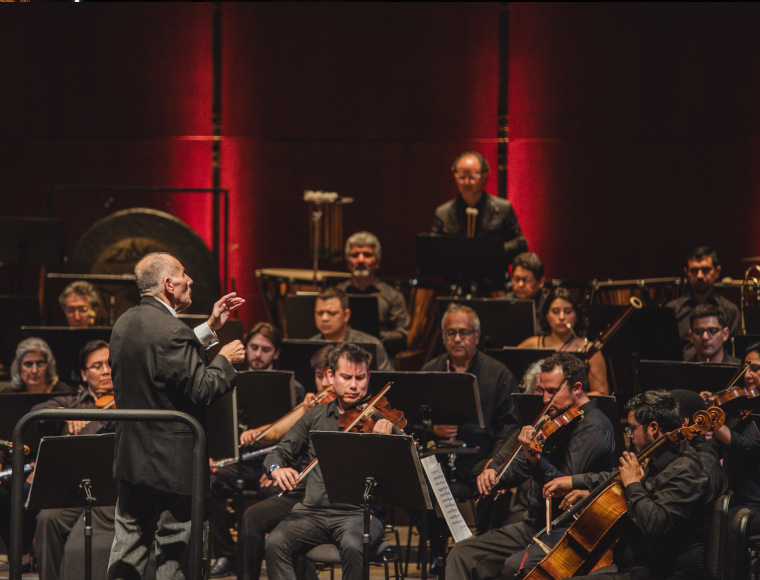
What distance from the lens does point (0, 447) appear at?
4.78 metres

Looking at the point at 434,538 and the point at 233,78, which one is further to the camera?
the point at 233,78

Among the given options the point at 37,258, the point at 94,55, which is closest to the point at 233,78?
the point at 94,55

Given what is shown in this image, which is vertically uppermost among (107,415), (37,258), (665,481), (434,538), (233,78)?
(233,78)

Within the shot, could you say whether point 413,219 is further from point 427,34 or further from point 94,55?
point 94,55

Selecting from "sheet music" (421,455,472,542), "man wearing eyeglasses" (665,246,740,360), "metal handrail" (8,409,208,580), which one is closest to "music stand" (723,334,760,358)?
"man wearing eyeglasses" (665,246,740,360)

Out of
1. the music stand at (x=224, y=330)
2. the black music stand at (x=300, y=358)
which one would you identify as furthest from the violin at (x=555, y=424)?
the music stand at (x=224, y=330)

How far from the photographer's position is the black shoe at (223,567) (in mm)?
6082

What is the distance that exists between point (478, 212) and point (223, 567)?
10.7ft

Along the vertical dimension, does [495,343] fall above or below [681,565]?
above

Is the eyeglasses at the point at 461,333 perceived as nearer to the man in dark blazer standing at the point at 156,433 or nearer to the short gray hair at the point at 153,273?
the man in dark blazer standing at the point at 156,433

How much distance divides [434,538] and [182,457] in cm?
196

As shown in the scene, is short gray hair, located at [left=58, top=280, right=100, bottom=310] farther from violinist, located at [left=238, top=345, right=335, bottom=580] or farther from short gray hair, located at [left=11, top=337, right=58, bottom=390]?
violinist, located at [left=238, top=345, right=335, bottom=580]

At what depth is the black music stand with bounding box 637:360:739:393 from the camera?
541 centimetres

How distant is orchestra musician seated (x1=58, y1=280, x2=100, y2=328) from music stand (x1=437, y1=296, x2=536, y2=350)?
7.89ft
